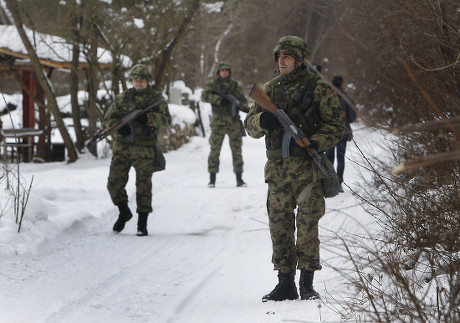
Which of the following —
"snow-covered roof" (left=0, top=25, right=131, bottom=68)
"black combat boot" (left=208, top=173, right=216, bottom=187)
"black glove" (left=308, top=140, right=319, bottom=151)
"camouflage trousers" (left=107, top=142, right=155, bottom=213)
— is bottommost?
"black combat boot" (left=208, top=173, right=216, bottom=187)

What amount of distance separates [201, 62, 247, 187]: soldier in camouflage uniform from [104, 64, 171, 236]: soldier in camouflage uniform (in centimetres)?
315

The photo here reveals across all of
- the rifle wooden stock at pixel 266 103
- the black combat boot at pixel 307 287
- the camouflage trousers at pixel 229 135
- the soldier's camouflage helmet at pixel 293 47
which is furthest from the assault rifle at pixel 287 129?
the camouflage trousers at pixel 229 135

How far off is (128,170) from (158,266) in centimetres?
171

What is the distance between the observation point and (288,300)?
4348 mm

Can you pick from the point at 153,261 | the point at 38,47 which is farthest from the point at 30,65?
the point at 153,261

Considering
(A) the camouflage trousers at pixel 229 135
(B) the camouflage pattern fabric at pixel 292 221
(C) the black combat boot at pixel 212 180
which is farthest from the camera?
(C) the black combat boot at pixel 212 180

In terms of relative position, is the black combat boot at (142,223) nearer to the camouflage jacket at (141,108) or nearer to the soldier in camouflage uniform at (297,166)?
the camouflage jacket at (141,108)

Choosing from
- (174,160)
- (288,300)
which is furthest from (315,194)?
(174,160)

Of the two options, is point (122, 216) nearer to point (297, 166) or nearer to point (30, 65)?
point (297, 166)

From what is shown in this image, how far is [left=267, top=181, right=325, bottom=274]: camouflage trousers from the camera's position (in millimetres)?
4344

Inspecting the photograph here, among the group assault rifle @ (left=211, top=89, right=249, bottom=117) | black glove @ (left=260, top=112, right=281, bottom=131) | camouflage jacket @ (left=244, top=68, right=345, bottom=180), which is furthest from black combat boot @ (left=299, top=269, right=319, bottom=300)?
assault rifle @ (left=211, top=89, right=249, bottom=117)

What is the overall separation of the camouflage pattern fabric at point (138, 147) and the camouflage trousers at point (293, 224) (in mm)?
2951

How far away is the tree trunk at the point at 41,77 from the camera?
12.5m

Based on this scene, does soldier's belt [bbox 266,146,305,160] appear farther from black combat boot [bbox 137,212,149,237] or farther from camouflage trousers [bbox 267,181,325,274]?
black combat boot [bbox 137,212,149,237]
